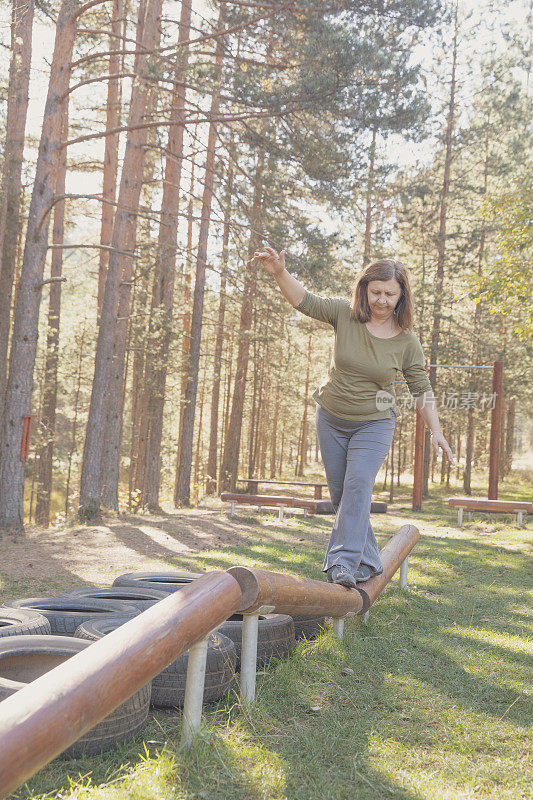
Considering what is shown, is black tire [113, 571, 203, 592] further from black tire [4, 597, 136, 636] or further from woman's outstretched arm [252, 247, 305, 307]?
woman's outstretched arm [252, 247, 305, 307]

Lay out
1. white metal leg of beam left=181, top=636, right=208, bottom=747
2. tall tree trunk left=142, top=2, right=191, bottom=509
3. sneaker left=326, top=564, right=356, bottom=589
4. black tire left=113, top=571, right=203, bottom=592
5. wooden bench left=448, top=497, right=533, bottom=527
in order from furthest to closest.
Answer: tall tree trunk left=142, top=2, right=191, bottom=509
wooden bench left=448, top=497, right=533, bottom=527
black tire left=113, top=571, right=203, bottom=592
sneaker left=326, top=564, right=356, bottom=589
white metal leg of beam left=181, top=636, right=208, bottom=747

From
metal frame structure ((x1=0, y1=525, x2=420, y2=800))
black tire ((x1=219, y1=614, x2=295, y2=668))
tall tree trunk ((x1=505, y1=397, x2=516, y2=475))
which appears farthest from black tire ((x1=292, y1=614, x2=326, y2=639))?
tall tree trunk ((x1=505, y1=397, x2=516, y2=475))

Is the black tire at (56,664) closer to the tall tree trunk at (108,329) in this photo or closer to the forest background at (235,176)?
the forest background at (235,176)

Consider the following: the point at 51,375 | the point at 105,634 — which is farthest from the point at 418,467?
the point at 105,634

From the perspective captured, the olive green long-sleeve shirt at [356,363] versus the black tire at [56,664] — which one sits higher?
the olive green long-sleeve shirt at [356,363]

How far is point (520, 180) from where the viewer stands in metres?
12.3

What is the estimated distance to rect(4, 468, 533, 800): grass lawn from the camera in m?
2.42

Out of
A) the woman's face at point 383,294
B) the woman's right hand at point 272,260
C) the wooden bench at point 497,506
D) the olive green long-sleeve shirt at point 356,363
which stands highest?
the woman's right hand at point 272,260

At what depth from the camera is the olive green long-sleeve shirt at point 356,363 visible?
423 cm

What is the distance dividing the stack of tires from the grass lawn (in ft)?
0.27

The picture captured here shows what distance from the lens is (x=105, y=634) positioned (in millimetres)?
3564

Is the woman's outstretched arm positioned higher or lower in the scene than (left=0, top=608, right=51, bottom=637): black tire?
higher

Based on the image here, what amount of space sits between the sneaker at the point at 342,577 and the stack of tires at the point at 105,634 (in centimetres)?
37

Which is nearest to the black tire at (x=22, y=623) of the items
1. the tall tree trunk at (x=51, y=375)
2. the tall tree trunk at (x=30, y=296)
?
the tall tree trunk at (x=30, y=296)
